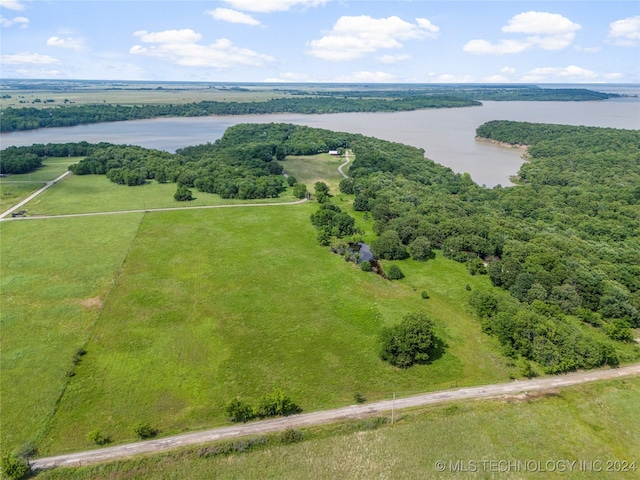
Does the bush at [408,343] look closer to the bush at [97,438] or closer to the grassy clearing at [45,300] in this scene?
the bush at [97,438]

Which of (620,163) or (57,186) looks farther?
(620,163)

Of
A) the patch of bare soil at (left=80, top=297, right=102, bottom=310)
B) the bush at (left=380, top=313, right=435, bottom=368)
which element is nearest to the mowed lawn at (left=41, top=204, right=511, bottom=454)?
the bush at (left=380, top=313, right=435, bottom=368)

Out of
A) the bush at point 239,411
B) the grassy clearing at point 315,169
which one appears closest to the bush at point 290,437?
the bush at point 239,411

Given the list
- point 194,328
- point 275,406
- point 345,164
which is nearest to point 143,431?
point 275,406

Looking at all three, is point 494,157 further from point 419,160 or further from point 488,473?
point 488,473

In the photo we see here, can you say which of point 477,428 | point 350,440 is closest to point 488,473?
point 477,428
